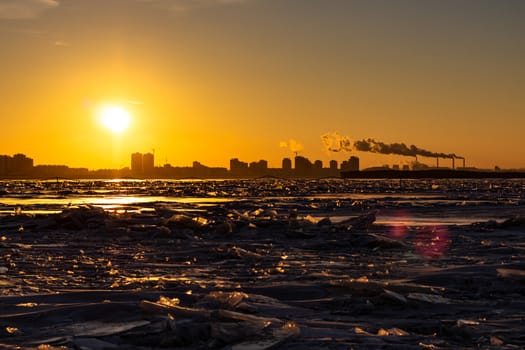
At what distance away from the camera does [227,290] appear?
763 cm

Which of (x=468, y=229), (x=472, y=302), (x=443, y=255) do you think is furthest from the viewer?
(x=468, y=229)

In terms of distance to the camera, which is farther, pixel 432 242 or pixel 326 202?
pixel 326 202

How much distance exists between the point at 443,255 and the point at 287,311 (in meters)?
5.49

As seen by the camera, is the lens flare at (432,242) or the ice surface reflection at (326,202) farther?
Result: the ice surface reflection at (326,202)

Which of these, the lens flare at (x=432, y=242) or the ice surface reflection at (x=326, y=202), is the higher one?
the lens flare at (x=432, y=242)

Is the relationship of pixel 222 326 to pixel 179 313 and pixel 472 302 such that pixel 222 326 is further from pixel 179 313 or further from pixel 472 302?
pixel 472 302

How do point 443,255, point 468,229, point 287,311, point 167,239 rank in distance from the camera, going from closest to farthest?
1. point 287,311
2. point 443,255
3. point 167,239
4. point 468,229

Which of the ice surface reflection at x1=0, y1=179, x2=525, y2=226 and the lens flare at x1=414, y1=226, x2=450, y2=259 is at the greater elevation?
the lens flare at x1=414, y1=226, x2=450, y2=259

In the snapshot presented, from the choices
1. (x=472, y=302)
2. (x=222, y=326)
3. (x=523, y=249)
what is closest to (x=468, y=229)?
(x=523, y=249)

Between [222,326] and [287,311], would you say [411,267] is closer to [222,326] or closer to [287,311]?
[287,311]

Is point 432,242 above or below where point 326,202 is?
above

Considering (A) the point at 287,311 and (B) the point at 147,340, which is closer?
(B) the point at 147,340

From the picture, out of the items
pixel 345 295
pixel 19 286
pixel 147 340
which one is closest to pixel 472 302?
pixel 345 295

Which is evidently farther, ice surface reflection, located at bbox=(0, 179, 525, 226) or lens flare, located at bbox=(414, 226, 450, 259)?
ice surface reflection, located at bbox=(0, 179, 525, 226)
